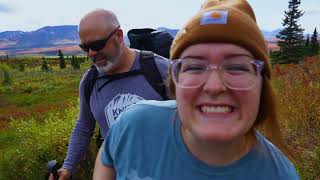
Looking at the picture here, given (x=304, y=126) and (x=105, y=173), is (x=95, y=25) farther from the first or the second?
(x=304, y=126)

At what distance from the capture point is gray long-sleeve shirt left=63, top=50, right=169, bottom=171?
2.58 metres

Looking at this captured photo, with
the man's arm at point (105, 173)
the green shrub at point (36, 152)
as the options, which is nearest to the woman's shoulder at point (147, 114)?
the man's arm at point (105, 173)

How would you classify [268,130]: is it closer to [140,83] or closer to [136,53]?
[140,83]

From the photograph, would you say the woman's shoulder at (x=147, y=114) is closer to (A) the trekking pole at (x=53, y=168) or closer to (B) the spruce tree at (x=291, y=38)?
(A) the trekking pole at (x=53, y=168)

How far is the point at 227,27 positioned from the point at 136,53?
1.61 meters

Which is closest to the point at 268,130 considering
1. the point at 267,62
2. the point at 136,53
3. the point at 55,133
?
the point at 267,62

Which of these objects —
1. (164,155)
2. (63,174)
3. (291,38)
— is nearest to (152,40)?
(63,174)

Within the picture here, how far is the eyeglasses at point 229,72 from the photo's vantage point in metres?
1.18

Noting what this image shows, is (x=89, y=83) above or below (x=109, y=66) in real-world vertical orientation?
below

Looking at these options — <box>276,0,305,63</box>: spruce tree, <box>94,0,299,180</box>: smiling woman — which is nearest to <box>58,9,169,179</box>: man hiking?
<box>94,0,299,180</box>: smiling woman

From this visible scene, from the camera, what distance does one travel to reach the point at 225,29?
118 centimetres

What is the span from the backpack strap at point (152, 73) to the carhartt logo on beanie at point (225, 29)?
4.26ft

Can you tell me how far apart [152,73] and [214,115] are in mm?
1496

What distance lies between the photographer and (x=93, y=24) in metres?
2.66
